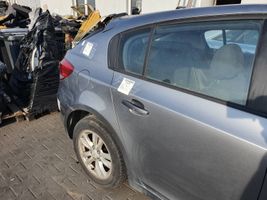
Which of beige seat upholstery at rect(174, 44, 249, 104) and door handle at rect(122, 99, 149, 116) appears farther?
door handle at rect(122, 99, 149, 116)

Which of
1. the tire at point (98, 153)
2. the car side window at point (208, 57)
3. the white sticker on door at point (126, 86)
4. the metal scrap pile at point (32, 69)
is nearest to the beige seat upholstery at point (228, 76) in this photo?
the car side window at point (208, 57)

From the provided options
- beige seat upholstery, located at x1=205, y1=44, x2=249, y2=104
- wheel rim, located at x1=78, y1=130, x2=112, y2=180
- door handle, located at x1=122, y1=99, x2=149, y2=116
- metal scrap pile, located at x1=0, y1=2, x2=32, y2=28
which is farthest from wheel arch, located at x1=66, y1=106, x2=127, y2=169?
metal scrap pile, located at x1=0, y1=2, x2=32, y2=28

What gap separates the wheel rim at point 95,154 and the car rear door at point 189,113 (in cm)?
37

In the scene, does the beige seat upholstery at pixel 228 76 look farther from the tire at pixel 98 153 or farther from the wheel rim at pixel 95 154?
the wheel rim at pixel 95 154

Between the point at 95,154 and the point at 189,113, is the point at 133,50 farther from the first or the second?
the point at 95,154

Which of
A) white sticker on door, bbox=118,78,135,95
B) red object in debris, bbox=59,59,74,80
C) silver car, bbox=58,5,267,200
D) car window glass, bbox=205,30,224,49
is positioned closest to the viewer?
silver car, bbox=58,5,267,200

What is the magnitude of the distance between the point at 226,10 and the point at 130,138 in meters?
1.10

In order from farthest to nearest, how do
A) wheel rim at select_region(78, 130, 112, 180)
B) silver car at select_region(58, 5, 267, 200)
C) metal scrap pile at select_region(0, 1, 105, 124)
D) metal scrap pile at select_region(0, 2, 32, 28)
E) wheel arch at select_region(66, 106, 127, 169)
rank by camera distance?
metal scrap pile at select_region(0, 2, 32, 28)
metal scrap pile at select_region(0, 1, 105, 124)
wheel rim at select_region(78, 130, 112, 180)
wheel arch at select_region(66, 106, 127, 169)
silver car at select_region(58, 5, 267, 200)

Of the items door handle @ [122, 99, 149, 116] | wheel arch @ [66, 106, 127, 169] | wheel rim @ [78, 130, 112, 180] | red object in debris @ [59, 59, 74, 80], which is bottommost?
wheel rim @ [78, 130, 112, 180]

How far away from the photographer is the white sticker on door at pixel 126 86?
77.3 inches

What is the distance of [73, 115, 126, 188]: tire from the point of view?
2.23 m

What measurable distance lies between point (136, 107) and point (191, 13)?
737 millimetres

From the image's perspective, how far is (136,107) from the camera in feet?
6.25

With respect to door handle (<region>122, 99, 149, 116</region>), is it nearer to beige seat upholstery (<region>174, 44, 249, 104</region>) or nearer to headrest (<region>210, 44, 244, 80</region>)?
beige seat upholstery (<region>174, 44, 249, 104</region>)
